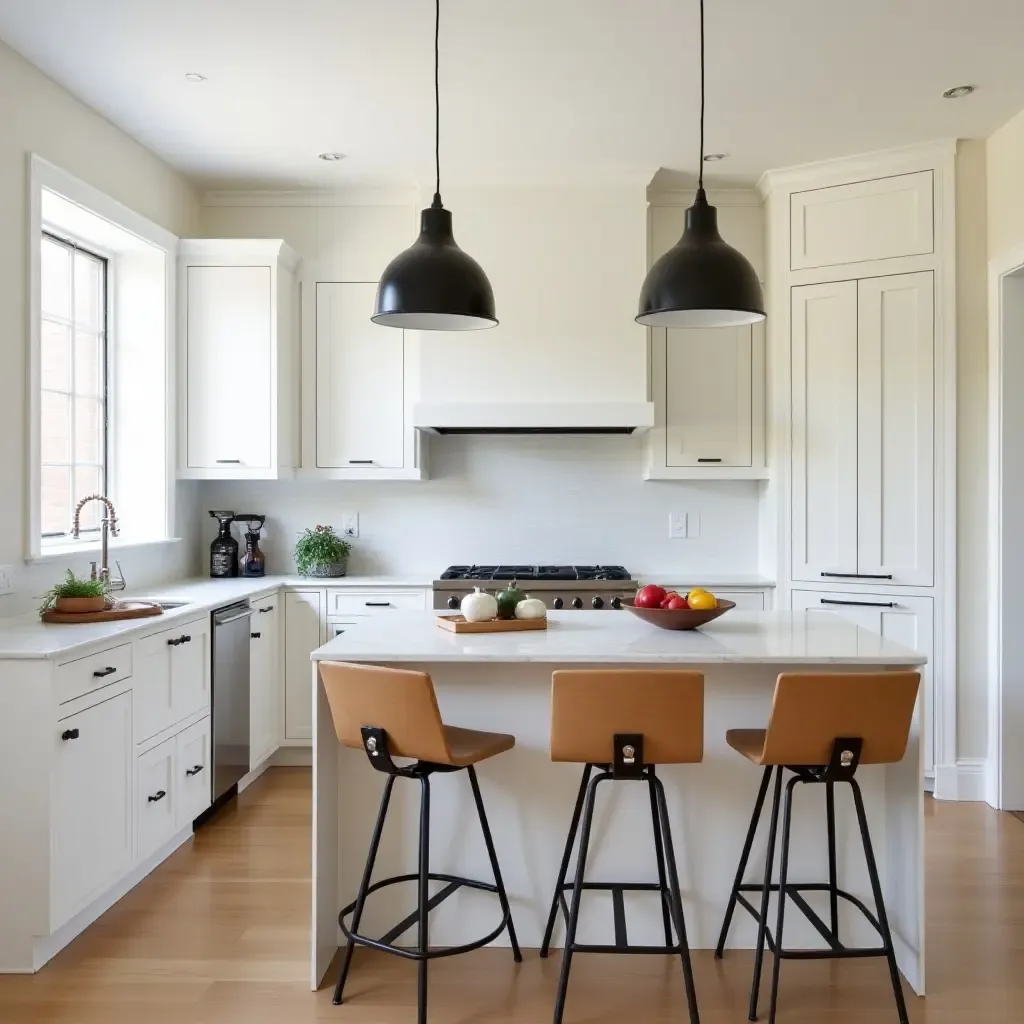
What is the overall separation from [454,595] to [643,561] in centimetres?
112

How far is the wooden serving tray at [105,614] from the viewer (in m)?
3.09

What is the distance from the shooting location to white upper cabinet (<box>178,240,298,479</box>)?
4453 mm

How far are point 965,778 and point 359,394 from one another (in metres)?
3.26

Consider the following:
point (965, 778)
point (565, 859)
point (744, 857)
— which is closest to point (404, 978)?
point (565, 859)

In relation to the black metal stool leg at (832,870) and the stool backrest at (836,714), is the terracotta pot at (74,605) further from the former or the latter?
the black metal stool leg at (832,870)

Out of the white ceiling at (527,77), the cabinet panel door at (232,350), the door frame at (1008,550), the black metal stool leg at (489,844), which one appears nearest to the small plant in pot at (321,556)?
the cabinet panel door at (232,350)

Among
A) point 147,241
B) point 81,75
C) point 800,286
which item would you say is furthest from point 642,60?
point 147,241

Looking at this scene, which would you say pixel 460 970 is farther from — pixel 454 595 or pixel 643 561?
pixel 643 561

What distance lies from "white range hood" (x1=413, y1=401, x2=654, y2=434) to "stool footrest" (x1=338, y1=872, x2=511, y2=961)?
2.26 metres

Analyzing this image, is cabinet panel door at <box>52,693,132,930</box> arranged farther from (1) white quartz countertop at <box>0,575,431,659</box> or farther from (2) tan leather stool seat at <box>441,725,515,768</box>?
(2) tan leather stool seat at <box>441,725,515,768</box>

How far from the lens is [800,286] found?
14.3 feet

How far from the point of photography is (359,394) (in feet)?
15.4

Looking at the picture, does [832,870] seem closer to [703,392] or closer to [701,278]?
[701,278]

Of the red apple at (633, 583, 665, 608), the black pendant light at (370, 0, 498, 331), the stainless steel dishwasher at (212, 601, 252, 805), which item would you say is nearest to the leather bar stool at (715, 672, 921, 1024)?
the red apple at (633, 583, 665, 608)
